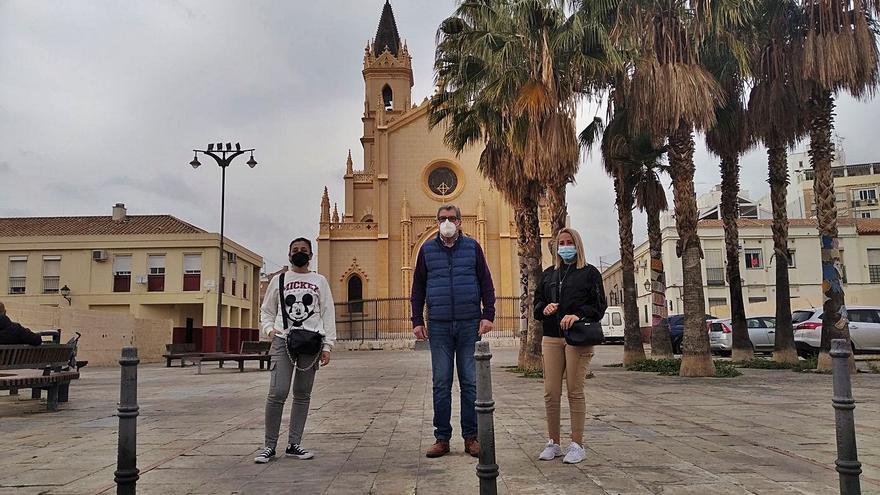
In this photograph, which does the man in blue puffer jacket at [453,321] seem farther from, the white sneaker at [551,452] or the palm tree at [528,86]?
the palm tree at [528,86]

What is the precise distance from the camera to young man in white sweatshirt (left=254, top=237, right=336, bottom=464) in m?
5.39

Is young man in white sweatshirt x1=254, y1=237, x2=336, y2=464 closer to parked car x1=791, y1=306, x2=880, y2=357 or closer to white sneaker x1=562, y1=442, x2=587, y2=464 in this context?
white sneaker x1=562, y1=442, x2=587, y2=464

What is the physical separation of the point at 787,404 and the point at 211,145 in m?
22.2

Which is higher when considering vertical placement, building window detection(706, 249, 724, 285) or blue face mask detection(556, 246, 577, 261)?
building window detection(706, 249, 724, 285)

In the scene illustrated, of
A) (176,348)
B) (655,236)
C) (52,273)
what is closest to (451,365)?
(655,236)

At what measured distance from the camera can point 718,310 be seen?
41.2 m


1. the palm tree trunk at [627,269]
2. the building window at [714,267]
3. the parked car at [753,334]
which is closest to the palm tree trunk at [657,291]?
the palm tree trunk at [627,269]

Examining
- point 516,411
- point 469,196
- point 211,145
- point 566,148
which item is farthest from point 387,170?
point 516,411

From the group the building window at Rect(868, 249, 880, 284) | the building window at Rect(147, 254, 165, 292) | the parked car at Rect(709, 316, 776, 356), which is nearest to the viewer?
the parked car at Rect(709, 316, 776, 356)

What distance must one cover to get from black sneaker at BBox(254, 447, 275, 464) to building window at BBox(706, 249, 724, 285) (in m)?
42.9

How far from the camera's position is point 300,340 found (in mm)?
5312

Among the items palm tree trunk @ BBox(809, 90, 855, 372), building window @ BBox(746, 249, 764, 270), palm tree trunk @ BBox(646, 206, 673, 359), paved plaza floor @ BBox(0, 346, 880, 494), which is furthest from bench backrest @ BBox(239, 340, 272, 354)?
building window @ BBox(746, 249, 764, 270)

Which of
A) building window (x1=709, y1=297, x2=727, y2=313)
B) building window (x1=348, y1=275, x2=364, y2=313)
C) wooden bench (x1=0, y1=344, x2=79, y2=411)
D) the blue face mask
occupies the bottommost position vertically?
wooden bench (x1=0, y1=344, x2=79, y2=411)

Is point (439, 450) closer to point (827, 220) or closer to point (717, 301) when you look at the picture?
point (827, 220)
